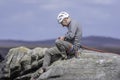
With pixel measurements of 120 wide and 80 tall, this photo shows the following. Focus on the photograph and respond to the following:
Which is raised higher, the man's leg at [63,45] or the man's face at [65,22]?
the man's face at [65,22]

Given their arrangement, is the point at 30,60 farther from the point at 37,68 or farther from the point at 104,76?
the point at 104,76

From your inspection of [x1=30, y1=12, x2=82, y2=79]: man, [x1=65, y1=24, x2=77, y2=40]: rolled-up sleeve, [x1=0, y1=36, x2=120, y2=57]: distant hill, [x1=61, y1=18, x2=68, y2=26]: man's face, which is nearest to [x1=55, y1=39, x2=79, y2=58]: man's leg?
[x1=30, y1=12, x2=82, y2=79]: man

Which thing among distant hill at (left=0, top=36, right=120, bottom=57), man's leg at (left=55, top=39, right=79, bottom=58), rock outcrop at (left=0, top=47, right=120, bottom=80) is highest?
man's leg at (left=55, top=39, right=79, bottom=58)

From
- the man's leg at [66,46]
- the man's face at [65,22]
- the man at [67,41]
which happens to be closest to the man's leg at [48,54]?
the man at [67,41]

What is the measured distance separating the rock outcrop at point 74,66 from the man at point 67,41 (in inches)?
16.0

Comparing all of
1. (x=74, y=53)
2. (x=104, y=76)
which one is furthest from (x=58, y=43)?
(x=104, y=76)

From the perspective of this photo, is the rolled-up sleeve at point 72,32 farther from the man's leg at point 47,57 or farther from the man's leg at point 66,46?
the man's leg at point 47,57

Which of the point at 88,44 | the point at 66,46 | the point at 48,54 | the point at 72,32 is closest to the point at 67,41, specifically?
the point at 66,46

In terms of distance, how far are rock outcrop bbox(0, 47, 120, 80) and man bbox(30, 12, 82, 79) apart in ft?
1.33

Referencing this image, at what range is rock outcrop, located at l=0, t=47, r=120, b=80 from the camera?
3300 cm

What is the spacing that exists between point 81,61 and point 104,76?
1.61 m

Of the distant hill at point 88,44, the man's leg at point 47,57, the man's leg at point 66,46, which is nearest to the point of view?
the man's leg at point 66,46

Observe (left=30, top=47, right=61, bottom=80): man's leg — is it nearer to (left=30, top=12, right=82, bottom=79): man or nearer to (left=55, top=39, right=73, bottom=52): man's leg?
(left=30, top=12, right=82, bottom=79): man

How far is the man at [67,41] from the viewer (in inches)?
1342
